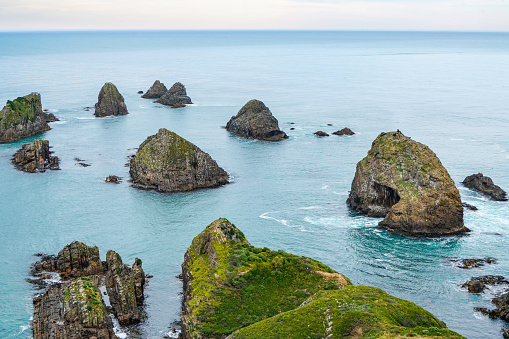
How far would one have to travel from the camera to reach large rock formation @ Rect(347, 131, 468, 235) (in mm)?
86125

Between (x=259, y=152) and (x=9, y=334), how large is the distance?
89.8 metres

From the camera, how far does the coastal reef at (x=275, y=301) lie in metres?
46.3

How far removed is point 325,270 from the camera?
207ft

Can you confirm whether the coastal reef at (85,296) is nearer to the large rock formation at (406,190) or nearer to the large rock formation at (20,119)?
the large rock formation at (406,190)

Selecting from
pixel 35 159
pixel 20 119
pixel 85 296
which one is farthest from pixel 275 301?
pixel 20 119

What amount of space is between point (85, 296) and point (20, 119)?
346 ft

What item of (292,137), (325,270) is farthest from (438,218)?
(292,137)

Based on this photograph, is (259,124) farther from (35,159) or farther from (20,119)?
(20,119)

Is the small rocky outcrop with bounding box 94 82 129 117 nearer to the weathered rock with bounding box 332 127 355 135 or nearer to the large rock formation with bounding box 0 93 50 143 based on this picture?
the large rock formation with bounding box 0 93 50 143

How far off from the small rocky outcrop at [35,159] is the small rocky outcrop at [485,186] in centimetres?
9319

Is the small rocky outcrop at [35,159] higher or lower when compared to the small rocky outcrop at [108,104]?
lower

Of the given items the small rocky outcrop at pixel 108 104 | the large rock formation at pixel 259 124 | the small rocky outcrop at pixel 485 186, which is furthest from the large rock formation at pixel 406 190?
the small rocky outcrop at pixel 108 104

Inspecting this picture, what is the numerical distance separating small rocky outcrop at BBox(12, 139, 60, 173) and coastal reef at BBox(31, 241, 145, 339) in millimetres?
51773

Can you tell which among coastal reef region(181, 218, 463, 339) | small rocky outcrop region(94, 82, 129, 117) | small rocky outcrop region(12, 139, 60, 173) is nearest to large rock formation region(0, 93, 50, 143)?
small rocky outcrop region(12, 139, 60, 173)
